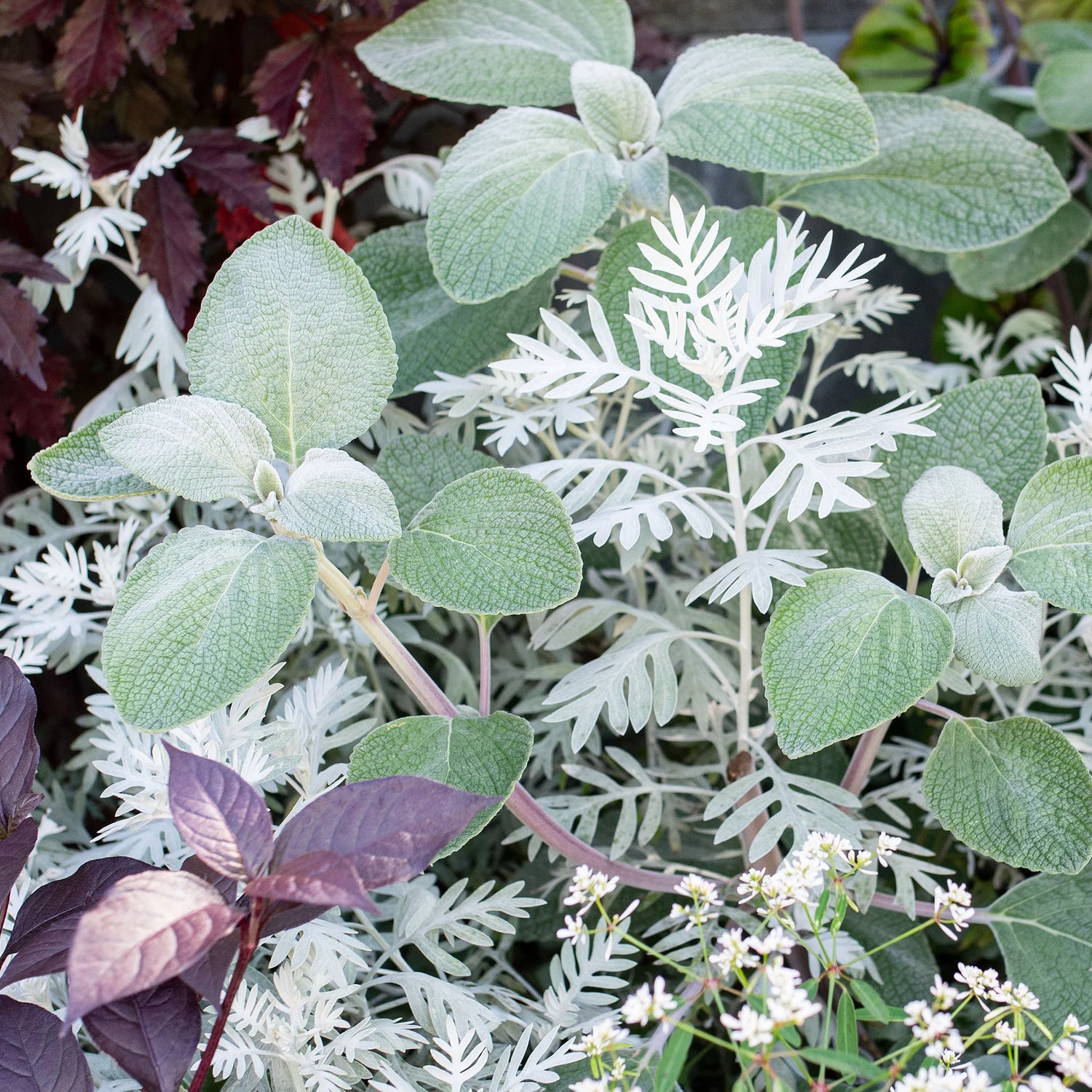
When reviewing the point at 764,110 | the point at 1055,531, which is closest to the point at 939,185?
the point at 764,110

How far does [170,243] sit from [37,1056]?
462 millimetres

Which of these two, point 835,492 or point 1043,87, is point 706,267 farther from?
point 1043,87

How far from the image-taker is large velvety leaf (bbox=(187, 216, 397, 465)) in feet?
1.49

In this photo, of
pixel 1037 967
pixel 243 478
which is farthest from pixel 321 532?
pixel 1037 967

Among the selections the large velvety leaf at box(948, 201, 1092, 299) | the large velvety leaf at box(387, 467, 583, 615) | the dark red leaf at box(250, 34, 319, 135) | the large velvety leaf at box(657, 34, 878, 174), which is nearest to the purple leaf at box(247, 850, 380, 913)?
the large velvety leaf at box(387, 467, 583, 615)

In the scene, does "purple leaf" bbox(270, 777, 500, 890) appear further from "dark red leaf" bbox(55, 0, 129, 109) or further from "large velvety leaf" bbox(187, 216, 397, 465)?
"dark red leaf" bbox(55, 0, 129, 109)

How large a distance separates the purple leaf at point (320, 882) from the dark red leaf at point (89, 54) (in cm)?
50

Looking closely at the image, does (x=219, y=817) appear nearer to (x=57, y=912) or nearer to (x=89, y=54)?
(x=57, y=912)

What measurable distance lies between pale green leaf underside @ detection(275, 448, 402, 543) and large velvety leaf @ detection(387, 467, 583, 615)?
27 millimetres

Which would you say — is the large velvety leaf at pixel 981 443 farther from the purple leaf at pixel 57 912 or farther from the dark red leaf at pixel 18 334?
the dark red leaf at pixel 18 334

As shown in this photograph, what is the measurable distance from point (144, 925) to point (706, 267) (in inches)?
12.9

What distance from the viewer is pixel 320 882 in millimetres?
339

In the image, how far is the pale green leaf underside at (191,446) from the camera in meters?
0.41

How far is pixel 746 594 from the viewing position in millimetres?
510
